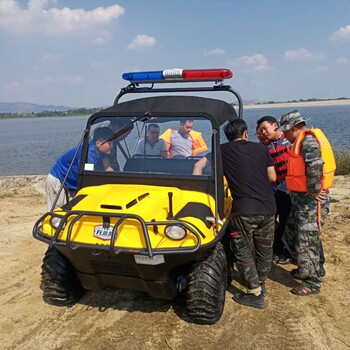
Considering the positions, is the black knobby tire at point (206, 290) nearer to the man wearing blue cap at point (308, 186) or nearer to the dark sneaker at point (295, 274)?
the man wearing blue cap at point (308, 186)

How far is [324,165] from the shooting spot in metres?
4.23

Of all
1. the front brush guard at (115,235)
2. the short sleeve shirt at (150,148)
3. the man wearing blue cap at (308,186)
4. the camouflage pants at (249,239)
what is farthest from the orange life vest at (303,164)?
the front brush guard at (115,235)

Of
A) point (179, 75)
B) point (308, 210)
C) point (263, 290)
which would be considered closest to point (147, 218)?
point (263, 290)

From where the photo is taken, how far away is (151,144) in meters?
4.50

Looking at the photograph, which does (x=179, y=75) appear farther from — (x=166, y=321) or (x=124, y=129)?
(x=166, y=321)

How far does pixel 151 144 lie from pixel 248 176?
1184 mm

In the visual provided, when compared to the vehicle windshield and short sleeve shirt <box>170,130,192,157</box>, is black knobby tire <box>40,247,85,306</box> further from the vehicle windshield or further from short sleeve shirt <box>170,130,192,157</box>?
short sleeve shirt <box>170,130,192,157</box>

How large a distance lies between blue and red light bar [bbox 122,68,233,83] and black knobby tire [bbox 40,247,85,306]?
2.30 m

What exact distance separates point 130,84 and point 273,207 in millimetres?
2454

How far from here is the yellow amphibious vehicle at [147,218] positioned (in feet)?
10.8

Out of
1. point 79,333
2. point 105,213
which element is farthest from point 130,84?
A: point 79,333

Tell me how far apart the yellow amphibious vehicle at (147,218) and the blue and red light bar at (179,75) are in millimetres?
31

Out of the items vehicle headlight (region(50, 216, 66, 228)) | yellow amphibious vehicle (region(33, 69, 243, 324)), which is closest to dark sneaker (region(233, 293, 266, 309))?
yellow amphibious vehicle (region(33, 69, 243, 324))

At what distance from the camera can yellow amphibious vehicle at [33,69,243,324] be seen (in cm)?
328
